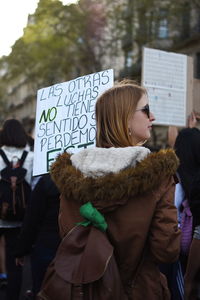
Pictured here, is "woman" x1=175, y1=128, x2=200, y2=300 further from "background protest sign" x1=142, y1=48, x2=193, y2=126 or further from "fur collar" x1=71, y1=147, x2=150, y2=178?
"background protest sign" x1=142, y1=48, x2=193, y2=126

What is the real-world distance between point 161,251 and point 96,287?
1.10ft

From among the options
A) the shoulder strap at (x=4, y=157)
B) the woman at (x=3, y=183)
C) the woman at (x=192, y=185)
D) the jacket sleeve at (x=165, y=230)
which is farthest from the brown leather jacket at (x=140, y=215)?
the shoulder strap at (x=4, y=157)

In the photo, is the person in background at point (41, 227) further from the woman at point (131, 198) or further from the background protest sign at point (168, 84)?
the background protest sign at point (168, 84)

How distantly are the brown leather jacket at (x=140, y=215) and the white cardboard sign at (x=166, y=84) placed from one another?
311 cm

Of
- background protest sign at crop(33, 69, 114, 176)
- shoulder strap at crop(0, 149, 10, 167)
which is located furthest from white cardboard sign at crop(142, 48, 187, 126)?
background protest sign at crop(33, 69, 114, 176)

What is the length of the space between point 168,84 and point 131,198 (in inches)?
134

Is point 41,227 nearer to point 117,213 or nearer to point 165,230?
point 117,213

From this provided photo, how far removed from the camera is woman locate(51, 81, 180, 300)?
2.14 metres

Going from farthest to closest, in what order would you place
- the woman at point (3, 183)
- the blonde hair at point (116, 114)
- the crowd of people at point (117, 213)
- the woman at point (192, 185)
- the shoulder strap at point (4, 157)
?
the shoulder strap at point (4, 157) → the woman at point (3, 183) → the woman at point (192, 185) → the blonde hair at point (116, 114) → the crowd of people at point (117, 213)

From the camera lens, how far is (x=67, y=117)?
353 cm

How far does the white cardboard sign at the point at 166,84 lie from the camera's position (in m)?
5.29

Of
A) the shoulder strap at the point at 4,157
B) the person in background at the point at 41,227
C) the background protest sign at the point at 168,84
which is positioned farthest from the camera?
the background protest sign at the point at 168,84

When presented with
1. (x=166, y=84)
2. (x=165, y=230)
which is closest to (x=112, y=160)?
(x=165, y=230)

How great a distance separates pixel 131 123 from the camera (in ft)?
7.63
